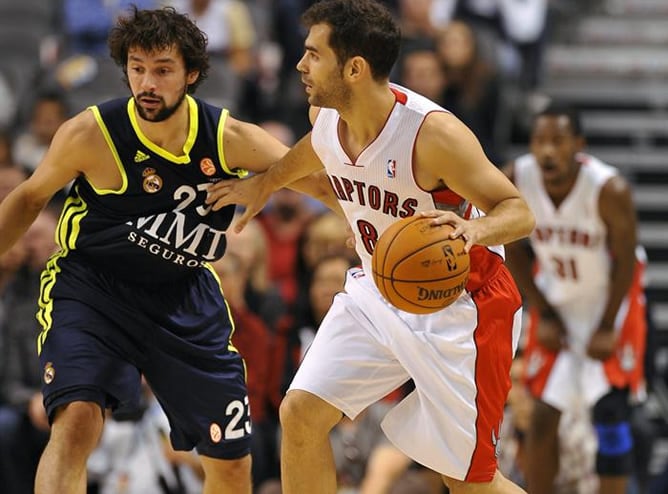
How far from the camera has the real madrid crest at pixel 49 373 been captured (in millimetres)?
5381

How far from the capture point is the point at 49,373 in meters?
5.39

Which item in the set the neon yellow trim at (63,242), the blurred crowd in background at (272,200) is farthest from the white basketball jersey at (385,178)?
the blurred crowd in background at (272,200)

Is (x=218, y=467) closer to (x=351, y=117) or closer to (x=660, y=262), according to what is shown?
(x=351, y=117)

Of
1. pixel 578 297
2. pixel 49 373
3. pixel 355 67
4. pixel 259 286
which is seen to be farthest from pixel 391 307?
pixel 259 286

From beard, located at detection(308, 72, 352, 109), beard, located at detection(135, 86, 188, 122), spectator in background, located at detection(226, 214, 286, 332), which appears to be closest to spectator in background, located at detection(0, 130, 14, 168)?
spectator in background, located at detection(226, 214, 286, 332)

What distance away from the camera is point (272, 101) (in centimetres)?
1066

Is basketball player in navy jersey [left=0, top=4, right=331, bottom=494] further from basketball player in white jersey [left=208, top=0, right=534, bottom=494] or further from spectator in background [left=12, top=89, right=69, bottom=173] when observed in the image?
spectator in background [left=12, top=89, right=69, bottom=173]

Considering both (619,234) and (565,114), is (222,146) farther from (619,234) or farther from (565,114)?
(619,234)

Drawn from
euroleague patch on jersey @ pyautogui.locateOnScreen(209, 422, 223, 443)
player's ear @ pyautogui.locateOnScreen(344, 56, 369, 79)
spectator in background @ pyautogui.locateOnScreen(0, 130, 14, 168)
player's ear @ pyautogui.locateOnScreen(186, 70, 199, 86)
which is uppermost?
player's ear @ pyautogui.locateOnScreen(344, 56, 369, 79)

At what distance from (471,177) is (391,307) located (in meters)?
0.64

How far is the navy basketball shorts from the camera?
548 cm

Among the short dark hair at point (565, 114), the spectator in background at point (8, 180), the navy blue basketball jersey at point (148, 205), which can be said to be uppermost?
the short dark hair at point (565, 114)

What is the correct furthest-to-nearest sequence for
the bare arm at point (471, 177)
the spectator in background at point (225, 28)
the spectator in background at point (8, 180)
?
the spectator in background at point (225, 28) < the spectator in background at point (8, 180) < the bare arm at point (471, 177)

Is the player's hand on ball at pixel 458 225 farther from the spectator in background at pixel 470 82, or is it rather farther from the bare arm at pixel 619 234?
the spectator in background at pixel 470 82
